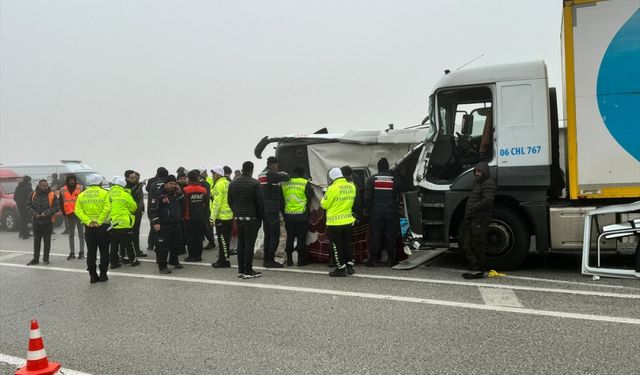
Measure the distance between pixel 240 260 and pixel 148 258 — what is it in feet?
10.7

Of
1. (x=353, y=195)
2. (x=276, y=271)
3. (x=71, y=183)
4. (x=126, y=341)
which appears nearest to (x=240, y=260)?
(x=276, y=271)

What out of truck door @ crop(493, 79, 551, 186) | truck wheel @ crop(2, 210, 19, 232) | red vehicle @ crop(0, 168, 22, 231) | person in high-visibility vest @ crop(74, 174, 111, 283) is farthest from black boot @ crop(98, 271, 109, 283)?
truck wheel @ crop(2, 210, 19, 232)

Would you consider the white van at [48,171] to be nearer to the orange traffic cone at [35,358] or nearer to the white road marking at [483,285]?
the white road marking at [483,285]

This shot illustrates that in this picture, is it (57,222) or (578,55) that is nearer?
(578,55)

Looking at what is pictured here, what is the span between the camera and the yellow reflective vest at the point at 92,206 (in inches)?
291

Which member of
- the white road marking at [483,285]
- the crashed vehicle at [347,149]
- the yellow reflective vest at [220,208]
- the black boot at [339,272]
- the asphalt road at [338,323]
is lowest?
the asphalt road at [338,323]

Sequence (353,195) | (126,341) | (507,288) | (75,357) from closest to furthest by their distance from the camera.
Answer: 1. (75,357)
2. (126,341)
3. (507,288)
4. (353,195)

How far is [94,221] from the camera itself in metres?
7.42

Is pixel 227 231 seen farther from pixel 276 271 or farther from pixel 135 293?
pixel 135 293

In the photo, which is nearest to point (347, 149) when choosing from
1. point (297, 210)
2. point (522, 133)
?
point (297, 210)

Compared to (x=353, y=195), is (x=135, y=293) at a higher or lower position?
lower

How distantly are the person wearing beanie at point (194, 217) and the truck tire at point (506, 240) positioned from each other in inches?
197

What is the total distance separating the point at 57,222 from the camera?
650 inches

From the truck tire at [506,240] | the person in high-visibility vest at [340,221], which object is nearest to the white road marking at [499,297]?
the truck tire at [506,240]
